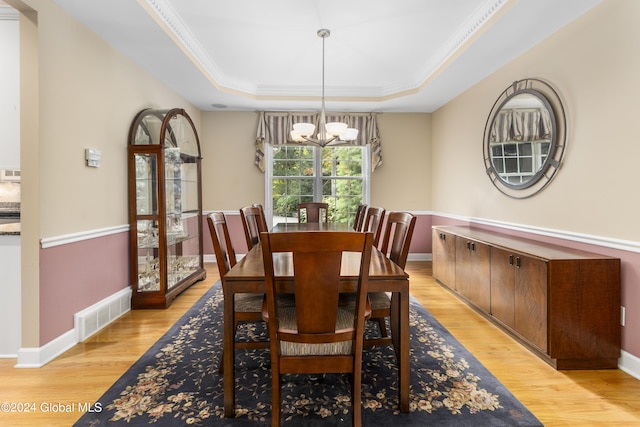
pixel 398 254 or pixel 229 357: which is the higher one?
pixel 398 254

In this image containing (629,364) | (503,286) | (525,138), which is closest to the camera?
(629,364)

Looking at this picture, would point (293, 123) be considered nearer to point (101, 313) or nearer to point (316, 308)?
point (101, 313)

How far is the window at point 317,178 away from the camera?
541 cm

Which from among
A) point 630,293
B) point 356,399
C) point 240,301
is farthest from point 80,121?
point 630,293

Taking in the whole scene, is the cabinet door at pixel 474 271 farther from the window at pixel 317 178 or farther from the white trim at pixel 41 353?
the white trim at pixel 41 353

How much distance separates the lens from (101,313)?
270 cm

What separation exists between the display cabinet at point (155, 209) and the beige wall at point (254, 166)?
162 centimetres

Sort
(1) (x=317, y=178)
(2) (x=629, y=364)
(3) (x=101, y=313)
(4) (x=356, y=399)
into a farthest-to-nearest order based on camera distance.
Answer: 1. (1) (x=317, y=178)
2. (3) (x=101, y=313)
3. (2) (x=629, y=364)
4. (4) (x=356, y=399)

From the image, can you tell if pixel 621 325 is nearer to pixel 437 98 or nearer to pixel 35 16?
pixel 437 98

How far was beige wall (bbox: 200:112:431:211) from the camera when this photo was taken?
529cm

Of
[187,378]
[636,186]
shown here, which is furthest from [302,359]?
[636,186]

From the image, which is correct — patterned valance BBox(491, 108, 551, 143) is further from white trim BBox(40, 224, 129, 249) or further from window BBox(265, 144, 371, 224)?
white trim BBox(40, 224, 129, 249)

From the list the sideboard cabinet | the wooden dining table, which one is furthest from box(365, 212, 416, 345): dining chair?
the sideboard cabinet

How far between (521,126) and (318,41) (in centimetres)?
211
